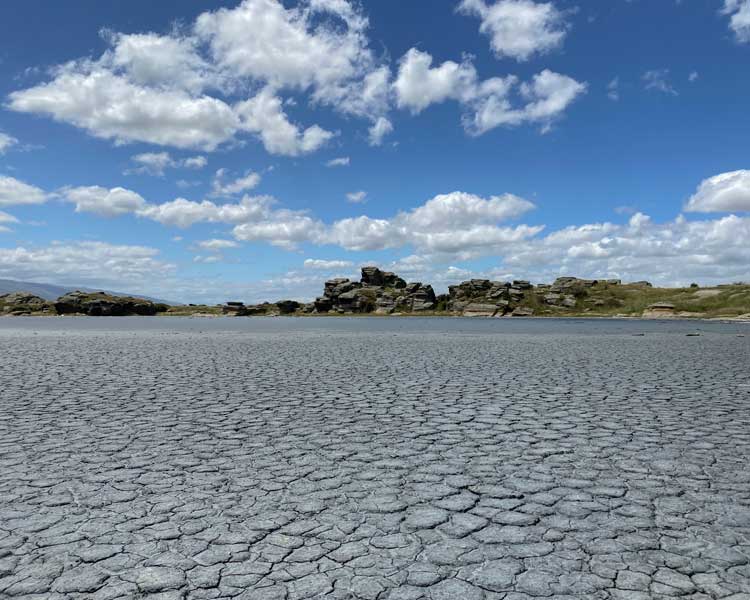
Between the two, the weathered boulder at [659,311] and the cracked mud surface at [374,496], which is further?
the weathered boulder at [659,311]

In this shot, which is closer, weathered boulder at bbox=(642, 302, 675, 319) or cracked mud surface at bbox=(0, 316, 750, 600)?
cracked mud surface at bbox=(0, 316, 750, 600)

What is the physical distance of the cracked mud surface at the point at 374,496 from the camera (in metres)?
4.98

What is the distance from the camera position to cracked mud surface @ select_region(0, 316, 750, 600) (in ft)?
16.3

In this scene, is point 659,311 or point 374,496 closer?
point 374,496

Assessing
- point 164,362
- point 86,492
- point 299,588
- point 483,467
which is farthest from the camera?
point 164,362

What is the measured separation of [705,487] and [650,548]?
102 inches

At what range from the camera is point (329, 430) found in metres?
11.1

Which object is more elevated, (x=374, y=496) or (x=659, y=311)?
(x=374, y=496)

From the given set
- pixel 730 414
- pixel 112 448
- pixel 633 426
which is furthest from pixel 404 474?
pixel 730 414

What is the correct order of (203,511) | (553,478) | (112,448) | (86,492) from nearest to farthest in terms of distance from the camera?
(203,511)
(86,492)
(553,478)
(112,448)

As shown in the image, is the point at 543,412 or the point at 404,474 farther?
the point at 543,412

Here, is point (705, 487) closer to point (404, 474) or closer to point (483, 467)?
point (483, 467)

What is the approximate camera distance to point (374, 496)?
712cm

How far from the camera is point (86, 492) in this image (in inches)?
284
